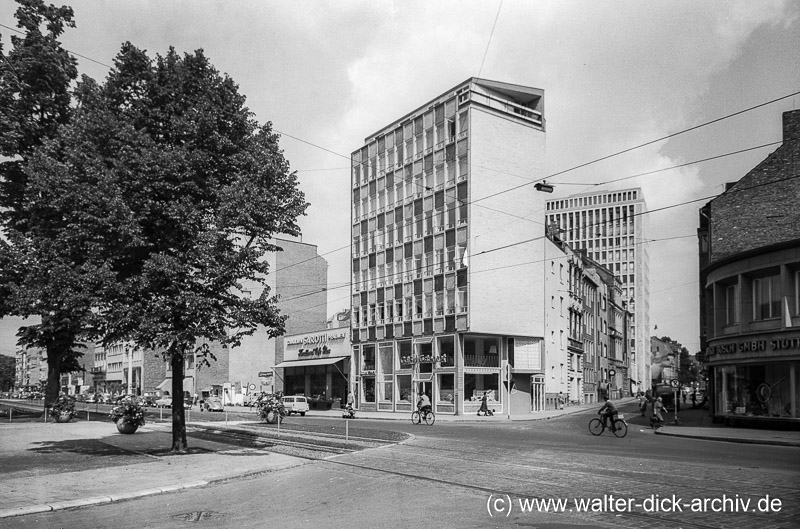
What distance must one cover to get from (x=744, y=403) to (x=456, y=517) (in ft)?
89.2

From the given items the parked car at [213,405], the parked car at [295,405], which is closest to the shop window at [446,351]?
the parked car at [295,405]

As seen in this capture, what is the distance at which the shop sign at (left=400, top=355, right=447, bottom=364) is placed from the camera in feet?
167

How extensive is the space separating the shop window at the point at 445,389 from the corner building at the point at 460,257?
0.25 ft

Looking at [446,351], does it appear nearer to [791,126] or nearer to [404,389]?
[404,389]

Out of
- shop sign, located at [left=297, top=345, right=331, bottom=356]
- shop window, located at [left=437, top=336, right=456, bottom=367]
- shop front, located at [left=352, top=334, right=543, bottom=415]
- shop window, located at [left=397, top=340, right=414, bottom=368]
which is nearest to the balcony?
shop front, located at [left=352, top=334, right=543, bottom=415]

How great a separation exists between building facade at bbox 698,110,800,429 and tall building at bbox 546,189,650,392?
328 feet

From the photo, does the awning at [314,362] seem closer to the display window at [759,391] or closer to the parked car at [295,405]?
the parked car at [295,405]

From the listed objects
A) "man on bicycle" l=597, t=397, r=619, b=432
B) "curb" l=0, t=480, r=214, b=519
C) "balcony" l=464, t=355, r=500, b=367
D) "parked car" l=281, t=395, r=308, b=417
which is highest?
"balcony" l=464, t=355, r=500, b=367

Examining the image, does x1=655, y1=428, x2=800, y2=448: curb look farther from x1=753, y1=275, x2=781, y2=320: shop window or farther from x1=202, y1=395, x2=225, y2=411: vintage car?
x1=202, y1=395, x2=225, y2=411: vintage car

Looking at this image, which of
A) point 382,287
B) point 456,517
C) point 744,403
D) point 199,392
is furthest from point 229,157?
point 199,392

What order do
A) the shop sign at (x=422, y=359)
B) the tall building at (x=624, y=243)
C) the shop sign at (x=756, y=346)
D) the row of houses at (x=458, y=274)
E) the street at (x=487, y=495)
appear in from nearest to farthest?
the street at (x=487, y=495) → the shop sign at (x=756, y=346) → the row of houses at (x=458, y=274) → the shop sign at (x=422, y=359) → the tall building at (x=624, y=243)

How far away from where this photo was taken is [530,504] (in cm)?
1038

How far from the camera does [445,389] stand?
50.8 m

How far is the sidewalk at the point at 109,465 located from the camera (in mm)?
12223
